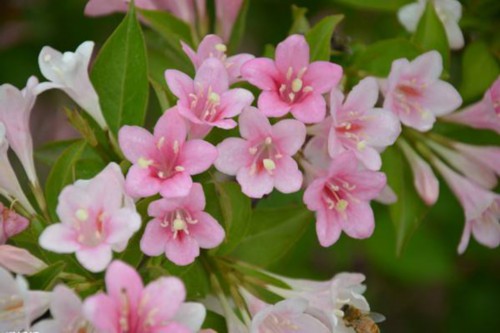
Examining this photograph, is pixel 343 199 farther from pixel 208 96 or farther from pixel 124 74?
pixel 124 74

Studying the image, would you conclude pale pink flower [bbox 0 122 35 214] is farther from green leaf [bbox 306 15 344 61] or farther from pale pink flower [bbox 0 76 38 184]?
green leaf [bbox 306 15 344 61]

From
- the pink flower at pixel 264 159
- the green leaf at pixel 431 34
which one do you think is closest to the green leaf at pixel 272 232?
the pink flower at pixel 264 159

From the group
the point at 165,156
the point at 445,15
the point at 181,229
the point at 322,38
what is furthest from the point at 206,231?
the point at 445,15

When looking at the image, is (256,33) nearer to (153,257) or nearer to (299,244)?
(299,244)

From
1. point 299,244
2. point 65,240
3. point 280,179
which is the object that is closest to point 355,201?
point 280,179

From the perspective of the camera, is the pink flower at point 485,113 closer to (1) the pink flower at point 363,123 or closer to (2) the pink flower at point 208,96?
(1) the pink flower at point 363,123

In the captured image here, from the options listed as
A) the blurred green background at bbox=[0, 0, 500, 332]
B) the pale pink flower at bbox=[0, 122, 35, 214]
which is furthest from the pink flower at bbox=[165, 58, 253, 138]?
the blurred green background at bbox=[0, 0, 500, 332]

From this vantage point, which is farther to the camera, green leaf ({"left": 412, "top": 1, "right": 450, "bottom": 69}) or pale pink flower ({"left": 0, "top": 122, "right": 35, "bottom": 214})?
green leaf ({"left": 412, "top": 1, "right": 450, "bottom": 69})

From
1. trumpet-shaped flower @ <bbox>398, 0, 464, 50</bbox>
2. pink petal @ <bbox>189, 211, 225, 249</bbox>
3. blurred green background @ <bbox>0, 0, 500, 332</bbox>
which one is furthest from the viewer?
blurred green background @ <bbox>0, 0, 500, 332</bbox>
